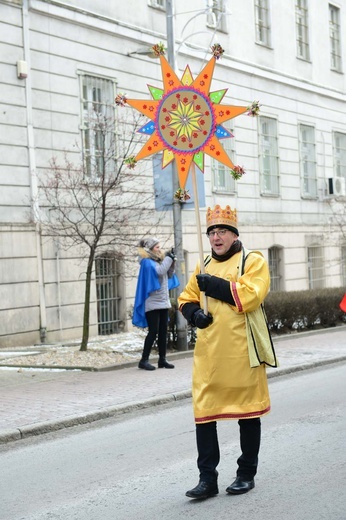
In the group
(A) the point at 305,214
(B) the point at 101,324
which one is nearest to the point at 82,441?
(B) the point at 101,324

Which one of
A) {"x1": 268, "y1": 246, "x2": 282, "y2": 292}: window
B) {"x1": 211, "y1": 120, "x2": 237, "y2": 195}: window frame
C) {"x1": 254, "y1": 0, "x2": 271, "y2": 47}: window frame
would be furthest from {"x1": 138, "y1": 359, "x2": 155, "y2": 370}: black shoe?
{"x1": 254, "y1": 0, "x2": 271, "y2": 47}: window frame

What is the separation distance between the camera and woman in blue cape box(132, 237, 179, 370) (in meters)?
12.4

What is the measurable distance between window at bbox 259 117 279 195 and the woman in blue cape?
12.7m

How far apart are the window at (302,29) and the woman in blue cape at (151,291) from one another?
1661 centimetres

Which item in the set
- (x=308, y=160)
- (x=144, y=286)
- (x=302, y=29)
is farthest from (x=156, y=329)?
(x=302, y=29)

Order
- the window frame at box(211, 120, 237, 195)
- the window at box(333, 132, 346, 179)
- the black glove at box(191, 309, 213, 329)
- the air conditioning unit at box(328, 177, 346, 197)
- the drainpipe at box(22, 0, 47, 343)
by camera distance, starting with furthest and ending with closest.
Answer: the window at box(333, 132, 346, 179)
the air conditioning unit at box(328, 177, 346, 197)
the window frame at box(211, 120, 237, 195)
the drainpipe at box(22, 0, 47, 343)
the black glove at box(191, 309, 213, 329)

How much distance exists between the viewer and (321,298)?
18891 mm

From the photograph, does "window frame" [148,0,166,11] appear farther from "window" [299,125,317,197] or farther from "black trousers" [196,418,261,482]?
"black trousers" [196,418,261,482]

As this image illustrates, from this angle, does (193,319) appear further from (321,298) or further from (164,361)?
(321,298)

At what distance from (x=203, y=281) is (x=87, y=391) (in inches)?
212

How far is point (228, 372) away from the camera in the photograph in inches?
223

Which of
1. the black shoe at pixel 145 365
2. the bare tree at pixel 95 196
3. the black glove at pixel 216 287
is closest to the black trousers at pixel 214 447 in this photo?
the black glove at pixel 216 287

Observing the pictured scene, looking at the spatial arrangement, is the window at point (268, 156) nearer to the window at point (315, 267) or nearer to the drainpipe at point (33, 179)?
the window at point (315, 267)

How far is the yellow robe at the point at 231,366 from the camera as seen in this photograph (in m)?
5.65
